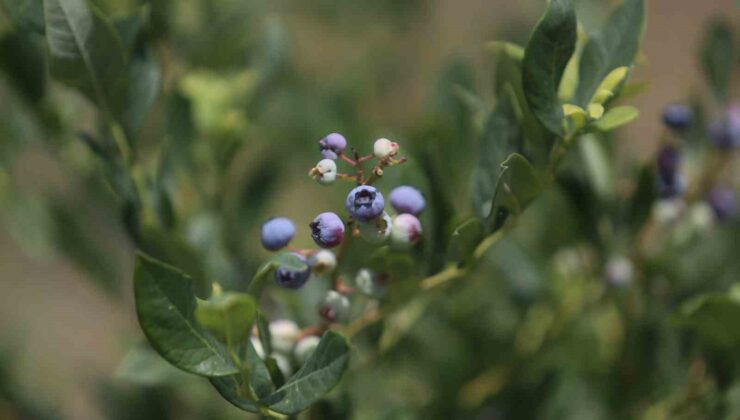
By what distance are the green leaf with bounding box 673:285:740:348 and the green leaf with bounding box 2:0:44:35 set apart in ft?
1.77

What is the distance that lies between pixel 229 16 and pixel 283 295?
427mm

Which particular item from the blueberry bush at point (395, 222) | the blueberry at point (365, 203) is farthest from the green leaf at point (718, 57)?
the blueberry at point (365, 203)

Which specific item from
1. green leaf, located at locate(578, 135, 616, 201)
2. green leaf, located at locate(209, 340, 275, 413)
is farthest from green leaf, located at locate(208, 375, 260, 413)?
green leaf, located at locate(578, 135, 616, 201)

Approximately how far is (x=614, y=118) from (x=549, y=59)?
0.06 metres

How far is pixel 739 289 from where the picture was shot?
0.71 m

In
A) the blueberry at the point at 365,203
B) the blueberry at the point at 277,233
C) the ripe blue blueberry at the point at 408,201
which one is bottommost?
the blueberry at the point at 277,233

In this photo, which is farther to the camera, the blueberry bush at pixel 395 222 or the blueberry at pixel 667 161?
the blueberry at pixel 667 161

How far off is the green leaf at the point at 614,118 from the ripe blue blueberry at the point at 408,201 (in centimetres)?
13

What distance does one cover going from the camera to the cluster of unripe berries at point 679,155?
32.7 inches

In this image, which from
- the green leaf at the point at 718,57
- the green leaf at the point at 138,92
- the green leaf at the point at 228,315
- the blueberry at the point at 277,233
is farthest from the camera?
the green leaf at the point at 718,57

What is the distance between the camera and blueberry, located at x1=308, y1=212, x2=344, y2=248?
1.83 feet

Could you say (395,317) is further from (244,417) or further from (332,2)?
(332,2)

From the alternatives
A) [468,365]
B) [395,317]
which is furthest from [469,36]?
[395,317]

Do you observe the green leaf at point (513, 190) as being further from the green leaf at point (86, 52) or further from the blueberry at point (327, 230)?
the green leaf at point (86, 52)
